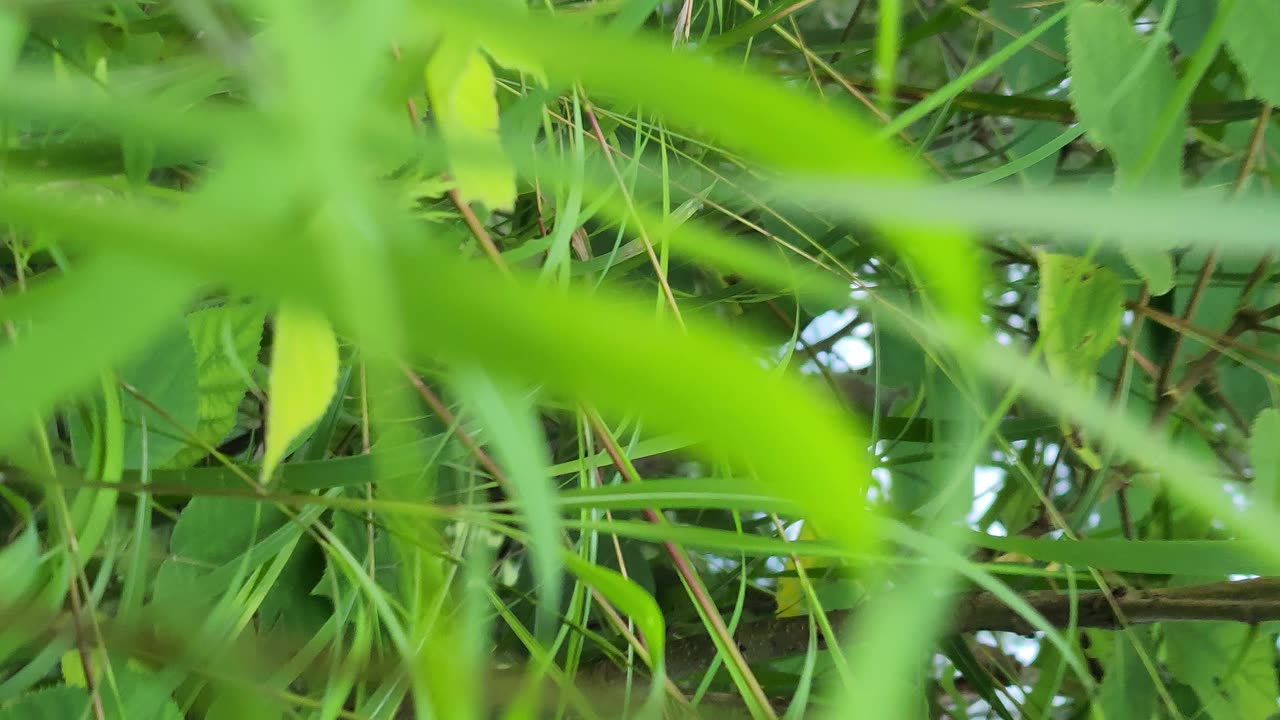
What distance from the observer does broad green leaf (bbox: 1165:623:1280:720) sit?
0.93 feet

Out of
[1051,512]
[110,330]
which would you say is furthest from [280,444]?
[1051,512]

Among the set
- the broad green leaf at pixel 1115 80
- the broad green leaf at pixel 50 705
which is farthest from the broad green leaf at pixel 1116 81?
the broad green leaf at pixel 50 705

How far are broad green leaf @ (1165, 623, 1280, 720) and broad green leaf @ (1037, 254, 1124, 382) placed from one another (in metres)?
0.11

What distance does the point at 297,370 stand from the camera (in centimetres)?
10

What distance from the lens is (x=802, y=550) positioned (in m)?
0.14

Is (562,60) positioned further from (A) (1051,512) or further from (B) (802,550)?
(A) (1051,512)

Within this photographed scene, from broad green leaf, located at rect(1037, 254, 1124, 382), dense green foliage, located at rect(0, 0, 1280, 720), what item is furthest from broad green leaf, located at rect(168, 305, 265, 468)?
broad green leaf, located at rect(1037, 254, 1124, 382)

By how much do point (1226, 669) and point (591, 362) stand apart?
0.33 metres

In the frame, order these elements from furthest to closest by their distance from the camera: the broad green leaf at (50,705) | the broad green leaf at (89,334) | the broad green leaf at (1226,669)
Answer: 1. the broad green leaf at (1226,669)
2. the broad green leaf at (50,705)
3. the broad green leaf at (89,334)

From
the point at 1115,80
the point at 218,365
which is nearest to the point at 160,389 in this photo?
the point at 218,365

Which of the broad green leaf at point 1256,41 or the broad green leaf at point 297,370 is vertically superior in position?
the broad green leaf at point 1256,41

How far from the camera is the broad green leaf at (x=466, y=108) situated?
116 mm

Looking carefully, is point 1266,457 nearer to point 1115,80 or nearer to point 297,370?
point 1115,80

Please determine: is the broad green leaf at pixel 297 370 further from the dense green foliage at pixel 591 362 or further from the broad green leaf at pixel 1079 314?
the broad green leaf at pixel 1079 314
